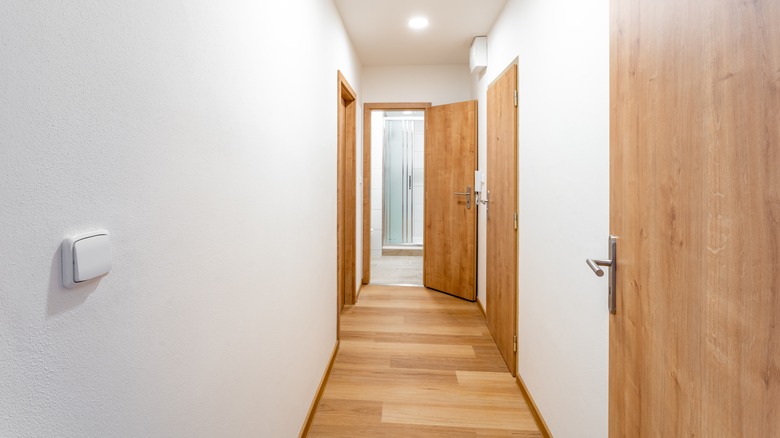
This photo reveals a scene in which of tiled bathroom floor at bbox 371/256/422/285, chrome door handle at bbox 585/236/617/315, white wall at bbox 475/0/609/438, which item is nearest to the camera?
chrome door handle at bbox 585/236/617/315

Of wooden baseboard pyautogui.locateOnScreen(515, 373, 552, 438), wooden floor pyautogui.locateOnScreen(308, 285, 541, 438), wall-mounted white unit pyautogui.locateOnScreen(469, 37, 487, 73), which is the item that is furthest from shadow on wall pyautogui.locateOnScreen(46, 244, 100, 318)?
wall-mounted white unit pyautogui.locateOnScreen(469, 37, 487, 73)

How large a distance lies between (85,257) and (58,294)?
0.06 m

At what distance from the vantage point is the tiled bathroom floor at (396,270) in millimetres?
4699

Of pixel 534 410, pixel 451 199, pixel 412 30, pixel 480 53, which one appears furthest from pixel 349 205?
pixel 534 410

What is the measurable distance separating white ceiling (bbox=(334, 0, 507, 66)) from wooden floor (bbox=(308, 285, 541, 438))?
8.04 feet

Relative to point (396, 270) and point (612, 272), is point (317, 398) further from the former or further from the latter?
point (396, 270)

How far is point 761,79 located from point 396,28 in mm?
Result: 2990

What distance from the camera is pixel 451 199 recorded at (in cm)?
395

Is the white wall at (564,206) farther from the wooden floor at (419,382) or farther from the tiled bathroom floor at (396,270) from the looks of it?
the tiled bathroom floor at (396,270)

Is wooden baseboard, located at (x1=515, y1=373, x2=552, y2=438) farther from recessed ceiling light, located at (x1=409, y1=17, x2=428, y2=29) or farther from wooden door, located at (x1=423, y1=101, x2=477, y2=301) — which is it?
recessed ceiling light, located at (x1=409, y1=17, x2=428, y2=29)

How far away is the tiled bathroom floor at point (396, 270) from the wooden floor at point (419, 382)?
116cm

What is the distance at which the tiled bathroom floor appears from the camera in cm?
470

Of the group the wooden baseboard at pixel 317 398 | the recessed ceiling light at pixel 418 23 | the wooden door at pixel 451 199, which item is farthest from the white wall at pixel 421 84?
the wooden baseboard at pixel 317 398

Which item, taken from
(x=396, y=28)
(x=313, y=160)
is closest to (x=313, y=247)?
(x=313, y=160)
